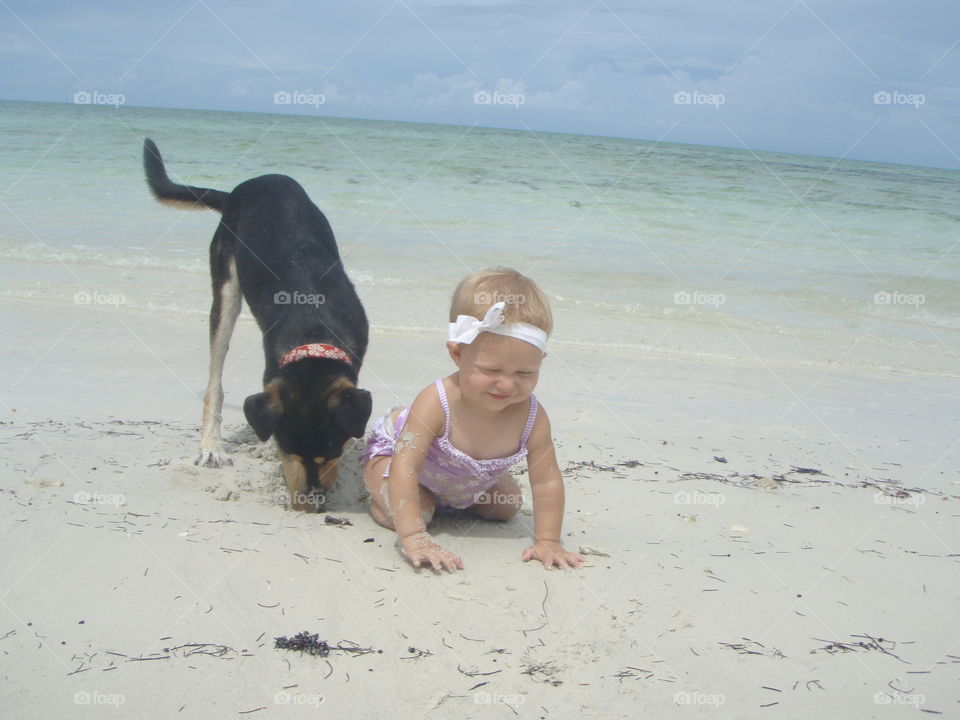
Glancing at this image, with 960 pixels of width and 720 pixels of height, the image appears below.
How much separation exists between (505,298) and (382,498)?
46.9 inches

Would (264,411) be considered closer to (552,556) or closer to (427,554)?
(427,554)

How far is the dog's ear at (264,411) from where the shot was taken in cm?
398

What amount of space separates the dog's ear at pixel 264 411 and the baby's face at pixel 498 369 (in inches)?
40.9

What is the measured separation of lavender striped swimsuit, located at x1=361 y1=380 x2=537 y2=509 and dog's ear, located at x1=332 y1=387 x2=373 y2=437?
186 mm

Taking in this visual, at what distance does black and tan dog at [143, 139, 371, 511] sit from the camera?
4.12 metres

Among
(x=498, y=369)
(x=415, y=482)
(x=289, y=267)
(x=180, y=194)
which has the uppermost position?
(x=180, y=194)

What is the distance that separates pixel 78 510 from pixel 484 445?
183 cm

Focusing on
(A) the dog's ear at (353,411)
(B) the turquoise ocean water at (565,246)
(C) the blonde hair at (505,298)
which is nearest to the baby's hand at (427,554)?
(A) the dog's ear at (353,411)

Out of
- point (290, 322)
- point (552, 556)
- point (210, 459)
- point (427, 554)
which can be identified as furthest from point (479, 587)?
point (210, 459)

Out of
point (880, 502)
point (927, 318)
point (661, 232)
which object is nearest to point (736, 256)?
point (661, 232)

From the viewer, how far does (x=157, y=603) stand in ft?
9.96

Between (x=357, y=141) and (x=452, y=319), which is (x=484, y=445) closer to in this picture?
(x=452, y=319)

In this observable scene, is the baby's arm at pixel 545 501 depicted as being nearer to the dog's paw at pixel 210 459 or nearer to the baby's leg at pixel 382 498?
the baby's leg at pixel 382 498

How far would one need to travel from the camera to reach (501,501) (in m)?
4.09
